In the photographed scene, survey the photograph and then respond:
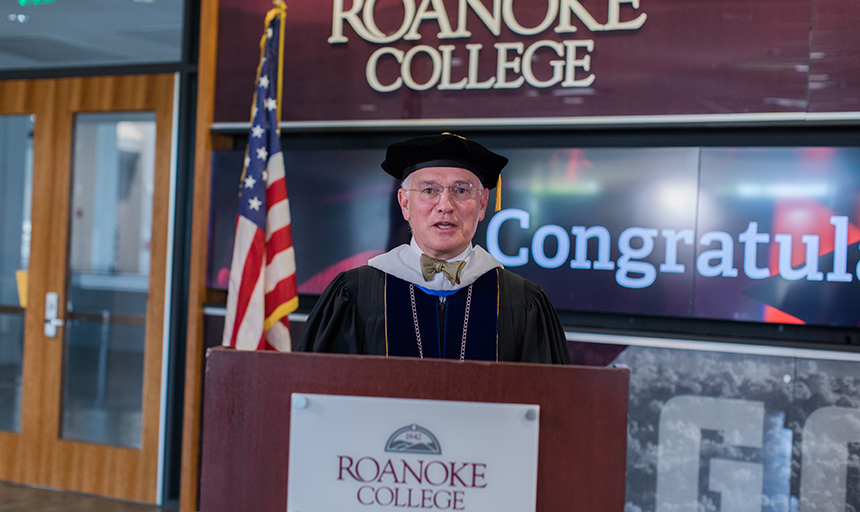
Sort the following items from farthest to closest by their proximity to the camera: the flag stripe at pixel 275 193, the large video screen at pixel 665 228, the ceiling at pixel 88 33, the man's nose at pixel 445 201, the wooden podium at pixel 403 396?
the ceiling at pixel 88 33 → the flag stripe at pixel 275 193 → the large video screen at pixel 665 228 → the man's nose at pixel 445 201 → the wooden podium at pixel 403 396

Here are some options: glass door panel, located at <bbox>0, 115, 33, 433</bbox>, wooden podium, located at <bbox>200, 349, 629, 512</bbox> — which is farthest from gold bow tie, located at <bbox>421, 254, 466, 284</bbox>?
glass door panel, located at <bbox>0, 115, 33, 433</bbox>

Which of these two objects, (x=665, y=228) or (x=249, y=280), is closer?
(x=665, y=228)

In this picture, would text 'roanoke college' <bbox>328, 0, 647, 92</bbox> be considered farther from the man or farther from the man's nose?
the man's nose

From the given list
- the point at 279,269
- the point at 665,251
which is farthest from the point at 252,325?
the point at 665,251

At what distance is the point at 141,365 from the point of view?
4016 millimetres

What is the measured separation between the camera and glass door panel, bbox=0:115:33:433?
4.17 meters

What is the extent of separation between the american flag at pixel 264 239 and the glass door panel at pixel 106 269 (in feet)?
3.80

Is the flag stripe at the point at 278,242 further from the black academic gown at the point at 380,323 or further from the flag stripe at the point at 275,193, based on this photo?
the black academic gown at the point at 380,323

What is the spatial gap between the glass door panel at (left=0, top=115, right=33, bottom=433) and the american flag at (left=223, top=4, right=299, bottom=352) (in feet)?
6.21

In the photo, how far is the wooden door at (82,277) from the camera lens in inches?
156

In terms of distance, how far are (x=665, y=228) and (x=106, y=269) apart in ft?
10.5

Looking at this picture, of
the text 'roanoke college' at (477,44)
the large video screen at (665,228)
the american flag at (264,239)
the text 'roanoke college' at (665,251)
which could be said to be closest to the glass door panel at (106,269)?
the american flag at (264,239)

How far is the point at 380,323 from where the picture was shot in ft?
5.77

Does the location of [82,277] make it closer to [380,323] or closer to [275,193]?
[275,193]
